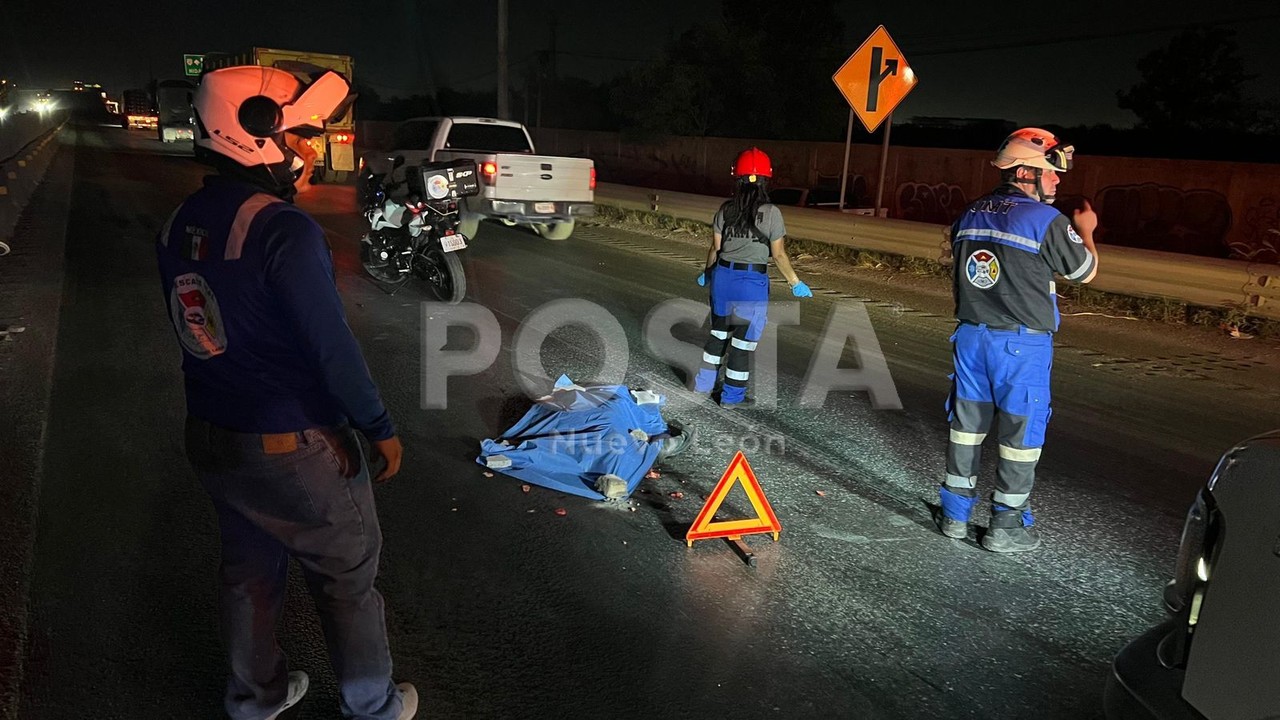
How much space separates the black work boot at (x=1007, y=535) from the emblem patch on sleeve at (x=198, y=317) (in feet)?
11.8

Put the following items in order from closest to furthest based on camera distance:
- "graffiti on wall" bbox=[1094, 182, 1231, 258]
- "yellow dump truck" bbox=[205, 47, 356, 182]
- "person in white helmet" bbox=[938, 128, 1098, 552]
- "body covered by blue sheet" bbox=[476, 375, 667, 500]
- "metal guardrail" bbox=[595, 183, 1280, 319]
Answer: "person in white helmet" bbox=[938, 128, 1098, 552] < "body covered by blue sheet" bbox=[476, 375, 667, 500] < "metal guardrail" bbox=[595, 183, 1280, 319] < "graffiti on wall" bbox=[1094, 182, 1231, 258] < "yellow dump truck" bbox=[205, 47, 356, 182]

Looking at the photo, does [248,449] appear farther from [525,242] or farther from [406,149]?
[406,149]

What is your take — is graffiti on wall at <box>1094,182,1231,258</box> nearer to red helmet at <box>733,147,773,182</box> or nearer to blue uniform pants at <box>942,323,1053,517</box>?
red helmet at <box>733,147,773,182</box>

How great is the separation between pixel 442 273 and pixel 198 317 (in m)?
7.48

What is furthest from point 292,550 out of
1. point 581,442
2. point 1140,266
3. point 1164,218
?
point 1164,218

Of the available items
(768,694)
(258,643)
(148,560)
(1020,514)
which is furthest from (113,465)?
(1020,514)

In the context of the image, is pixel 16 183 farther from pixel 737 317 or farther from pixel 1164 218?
pixel 1164 218

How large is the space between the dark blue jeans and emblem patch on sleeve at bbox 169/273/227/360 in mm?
240

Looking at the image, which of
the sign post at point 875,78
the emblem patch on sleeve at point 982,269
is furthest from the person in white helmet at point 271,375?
the sign post at point 875,78

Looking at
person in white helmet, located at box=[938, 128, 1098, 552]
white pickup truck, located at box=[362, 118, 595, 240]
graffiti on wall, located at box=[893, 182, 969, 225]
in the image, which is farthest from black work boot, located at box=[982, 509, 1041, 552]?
graffiti on wall, located at box=[893, 182, 969, 225]

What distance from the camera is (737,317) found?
21.1ft

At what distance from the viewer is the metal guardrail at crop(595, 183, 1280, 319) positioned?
357 inches

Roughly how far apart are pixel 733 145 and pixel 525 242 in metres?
19.3

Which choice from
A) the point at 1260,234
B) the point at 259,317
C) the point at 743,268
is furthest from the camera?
the point at 1260,234
